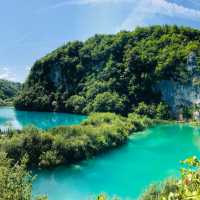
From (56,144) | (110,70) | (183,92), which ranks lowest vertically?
(56,144)

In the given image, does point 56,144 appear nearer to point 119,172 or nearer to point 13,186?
point 119,172

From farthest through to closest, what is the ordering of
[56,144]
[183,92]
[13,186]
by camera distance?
1. [183,92]
2. [56,144]
3. [13,186]

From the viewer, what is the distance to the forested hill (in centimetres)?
8194

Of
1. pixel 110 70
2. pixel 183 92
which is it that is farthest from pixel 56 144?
pixel 110 70

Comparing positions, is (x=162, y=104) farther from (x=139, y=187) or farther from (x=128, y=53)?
(x=139, y=187)

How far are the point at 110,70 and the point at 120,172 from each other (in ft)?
216

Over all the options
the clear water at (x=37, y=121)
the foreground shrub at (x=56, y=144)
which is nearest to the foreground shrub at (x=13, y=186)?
the foreground shrub at (x=56, y=144)

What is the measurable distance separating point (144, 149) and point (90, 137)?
786 centimetres

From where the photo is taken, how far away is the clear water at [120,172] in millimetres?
23359

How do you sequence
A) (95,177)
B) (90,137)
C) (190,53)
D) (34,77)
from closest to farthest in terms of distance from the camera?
1. (95,177)
2. (90,137)
3. (190,53)
4. (34,77)

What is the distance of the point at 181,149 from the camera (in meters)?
39.0

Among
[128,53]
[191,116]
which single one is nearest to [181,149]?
[191,116]

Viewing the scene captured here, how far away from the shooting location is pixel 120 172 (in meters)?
28.5

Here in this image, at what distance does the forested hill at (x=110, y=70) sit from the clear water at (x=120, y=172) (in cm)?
3898
